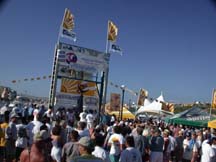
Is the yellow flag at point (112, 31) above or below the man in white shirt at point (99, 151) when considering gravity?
above

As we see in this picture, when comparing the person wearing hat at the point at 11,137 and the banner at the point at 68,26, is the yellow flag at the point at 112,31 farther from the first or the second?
the person wearing hat at the point at 11,137

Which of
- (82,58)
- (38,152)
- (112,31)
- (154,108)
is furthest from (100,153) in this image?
(154,108)

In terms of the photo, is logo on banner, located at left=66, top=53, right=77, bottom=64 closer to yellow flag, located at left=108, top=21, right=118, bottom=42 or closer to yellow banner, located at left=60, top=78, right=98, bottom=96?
yellow banner, located at left=60, top=78, right=98, bottom=96

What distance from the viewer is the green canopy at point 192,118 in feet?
92.5

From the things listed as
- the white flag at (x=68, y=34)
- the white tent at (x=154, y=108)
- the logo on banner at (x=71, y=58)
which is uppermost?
the white flag at (x=68, y=34)

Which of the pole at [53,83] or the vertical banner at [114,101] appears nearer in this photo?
the pole at [53,83]

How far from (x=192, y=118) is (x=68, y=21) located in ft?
38.5

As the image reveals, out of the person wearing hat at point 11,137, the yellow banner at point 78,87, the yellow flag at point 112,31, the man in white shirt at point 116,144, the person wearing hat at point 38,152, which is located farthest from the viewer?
the yellow flag at point 112,31

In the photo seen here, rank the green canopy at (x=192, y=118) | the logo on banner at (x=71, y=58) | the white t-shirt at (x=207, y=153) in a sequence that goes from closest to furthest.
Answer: the white t-shirt at (x=207, y=153), the logo on banner at (x=71, y=58), the green canopy at (x=192, y=118)

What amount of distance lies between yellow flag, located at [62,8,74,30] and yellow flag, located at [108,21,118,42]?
3.31 m

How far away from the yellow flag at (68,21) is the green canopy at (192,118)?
10421mm

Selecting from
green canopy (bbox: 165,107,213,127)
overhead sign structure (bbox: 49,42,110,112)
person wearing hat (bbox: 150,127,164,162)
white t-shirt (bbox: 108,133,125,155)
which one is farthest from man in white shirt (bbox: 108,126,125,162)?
green canopy (bbox: 165,107,213,127)

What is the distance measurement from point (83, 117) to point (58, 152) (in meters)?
8.30

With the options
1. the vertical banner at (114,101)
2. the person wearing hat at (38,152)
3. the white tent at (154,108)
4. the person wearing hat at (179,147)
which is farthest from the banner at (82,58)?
the person wearing hat at (38,152)
